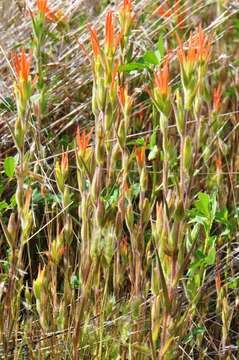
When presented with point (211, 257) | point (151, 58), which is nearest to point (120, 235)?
point (211, 257)

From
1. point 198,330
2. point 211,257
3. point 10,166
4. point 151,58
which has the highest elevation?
point 151,58

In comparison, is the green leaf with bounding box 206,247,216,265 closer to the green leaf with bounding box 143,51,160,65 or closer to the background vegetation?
the background vegetation

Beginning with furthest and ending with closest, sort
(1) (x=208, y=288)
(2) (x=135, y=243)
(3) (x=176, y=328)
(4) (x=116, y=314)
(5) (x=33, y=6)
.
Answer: (5) (x=33, y=6)
(1) (x=208, y=288)
(4) (x=116, y=314)
(2) (x=135, y=243)
(3) (x=176, y=328)

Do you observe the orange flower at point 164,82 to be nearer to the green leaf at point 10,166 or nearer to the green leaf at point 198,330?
the green leaf at point 10,166

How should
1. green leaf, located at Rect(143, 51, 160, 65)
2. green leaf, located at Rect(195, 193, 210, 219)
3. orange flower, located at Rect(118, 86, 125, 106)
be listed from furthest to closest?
1. green leaf, located at Rect(143, 51, 160, 65)
2. green leaf, located at Rect(195, 193, 210, 219)
3. orange flower, located at Rect(118, 86, 125, 106)

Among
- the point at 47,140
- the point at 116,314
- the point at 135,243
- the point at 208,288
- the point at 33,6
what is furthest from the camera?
the point at 33,6

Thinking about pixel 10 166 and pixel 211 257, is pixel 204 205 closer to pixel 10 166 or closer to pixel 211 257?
pixel 211 257

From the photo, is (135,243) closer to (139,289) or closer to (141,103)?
(139,289)

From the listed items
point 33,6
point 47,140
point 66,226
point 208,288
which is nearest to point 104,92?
point 66,226

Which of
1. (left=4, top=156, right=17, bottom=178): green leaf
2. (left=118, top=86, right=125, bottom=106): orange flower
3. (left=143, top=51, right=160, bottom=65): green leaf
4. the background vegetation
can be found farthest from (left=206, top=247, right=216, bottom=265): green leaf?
(left=143, top=51, right=160, bottom=65): green leaf

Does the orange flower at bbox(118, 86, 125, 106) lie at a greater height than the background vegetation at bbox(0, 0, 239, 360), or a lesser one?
greater

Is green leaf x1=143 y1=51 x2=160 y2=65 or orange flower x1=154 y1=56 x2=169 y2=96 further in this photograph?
green leaf x1=143 y1=51 x2=160 y2=65
